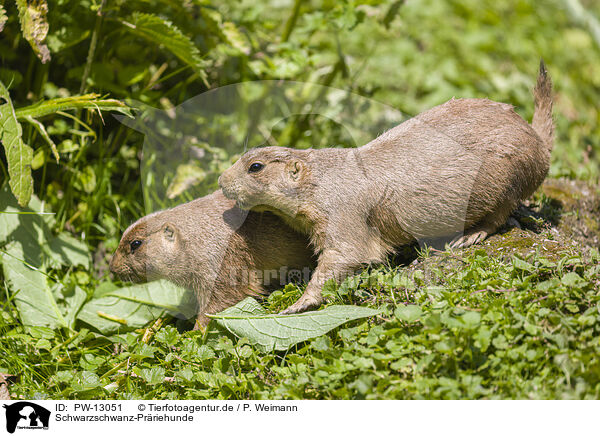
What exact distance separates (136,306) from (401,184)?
7.59 feet

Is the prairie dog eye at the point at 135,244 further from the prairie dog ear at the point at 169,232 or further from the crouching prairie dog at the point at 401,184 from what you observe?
the crouching prairie dog at the point at 401,184

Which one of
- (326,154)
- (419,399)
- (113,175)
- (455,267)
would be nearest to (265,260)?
(326,154)

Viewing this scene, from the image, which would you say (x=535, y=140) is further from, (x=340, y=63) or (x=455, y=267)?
(x=340, y=63)

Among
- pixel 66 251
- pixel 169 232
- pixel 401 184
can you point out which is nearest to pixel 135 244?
pixel 169 232

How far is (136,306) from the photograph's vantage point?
4645 millimetres

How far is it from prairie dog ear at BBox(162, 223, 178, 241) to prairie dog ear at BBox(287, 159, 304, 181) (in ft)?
3.31

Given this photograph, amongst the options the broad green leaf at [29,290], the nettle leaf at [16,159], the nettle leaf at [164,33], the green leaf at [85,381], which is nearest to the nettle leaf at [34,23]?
the nettle leaf at [16,159]

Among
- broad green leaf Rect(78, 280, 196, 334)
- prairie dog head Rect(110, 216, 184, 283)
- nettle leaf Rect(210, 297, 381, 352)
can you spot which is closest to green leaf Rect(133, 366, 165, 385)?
nettle leaf Rect(210, 297, 381, 352)

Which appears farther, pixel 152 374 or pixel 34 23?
pixel 34 23

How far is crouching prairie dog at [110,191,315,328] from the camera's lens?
173 inches

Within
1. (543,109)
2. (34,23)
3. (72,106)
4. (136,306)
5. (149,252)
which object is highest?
(34,23)

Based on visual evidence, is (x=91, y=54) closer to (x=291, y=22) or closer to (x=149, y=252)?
(x=149, y=252)

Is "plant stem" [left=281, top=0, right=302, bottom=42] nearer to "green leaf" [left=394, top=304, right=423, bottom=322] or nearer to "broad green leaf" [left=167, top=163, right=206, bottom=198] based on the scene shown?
"broad green leaf" [left=167, top=163, right=206, bottom=198]

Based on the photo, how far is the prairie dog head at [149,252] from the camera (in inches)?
175
